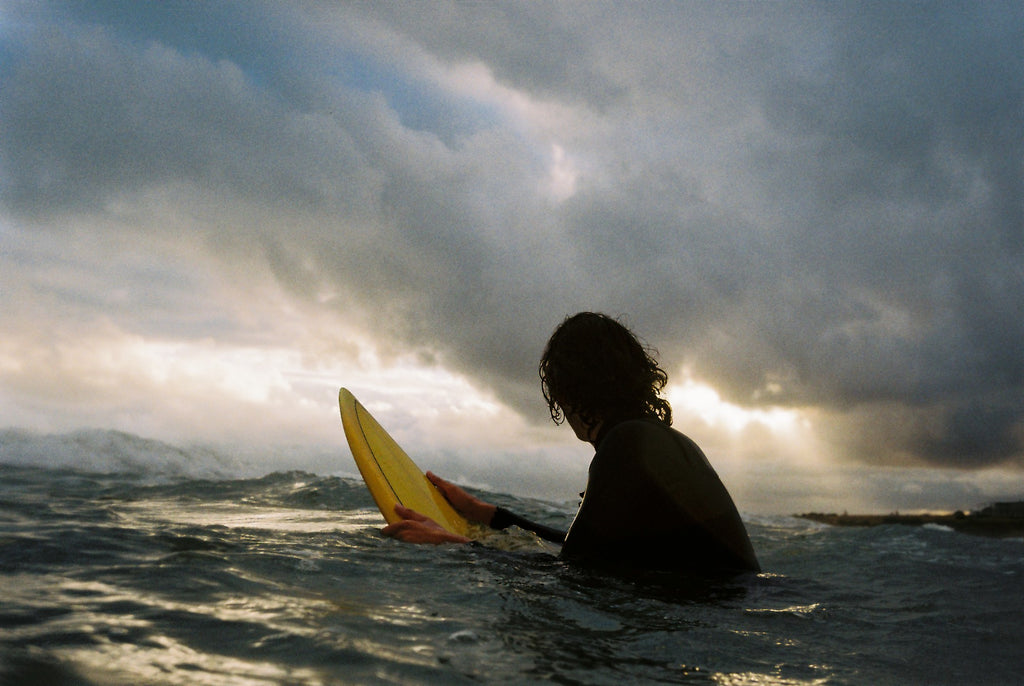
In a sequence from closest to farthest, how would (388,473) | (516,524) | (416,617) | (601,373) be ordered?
1. (416,617)
2. (601,373)
3. (516,524)
4. (388,473)

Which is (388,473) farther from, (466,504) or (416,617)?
(416,617)

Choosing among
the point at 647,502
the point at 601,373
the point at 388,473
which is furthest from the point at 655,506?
the point at 388,473

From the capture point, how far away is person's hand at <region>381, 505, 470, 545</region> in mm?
3828

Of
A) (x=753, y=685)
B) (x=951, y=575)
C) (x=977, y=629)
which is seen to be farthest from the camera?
(x=951, y=575)

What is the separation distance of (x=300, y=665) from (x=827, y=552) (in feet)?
30.4

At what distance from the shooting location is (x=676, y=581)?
3197 millimetres

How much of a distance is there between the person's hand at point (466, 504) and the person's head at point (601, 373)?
65.0 inches

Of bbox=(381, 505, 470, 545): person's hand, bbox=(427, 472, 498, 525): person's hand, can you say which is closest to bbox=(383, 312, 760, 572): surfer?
bbox=(381, 505, 470, 545): person's hand

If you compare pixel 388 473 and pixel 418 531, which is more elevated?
pixel 388 473

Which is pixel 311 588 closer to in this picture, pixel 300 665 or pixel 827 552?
pixel 300 665

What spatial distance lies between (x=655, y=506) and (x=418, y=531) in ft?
5.01

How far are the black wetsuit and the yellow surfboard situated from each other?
6.25 feet

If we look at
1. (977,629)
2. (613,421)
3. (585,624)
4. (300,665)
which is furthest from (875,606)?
(300,665)

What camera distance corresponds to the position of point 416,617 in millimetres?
2654
